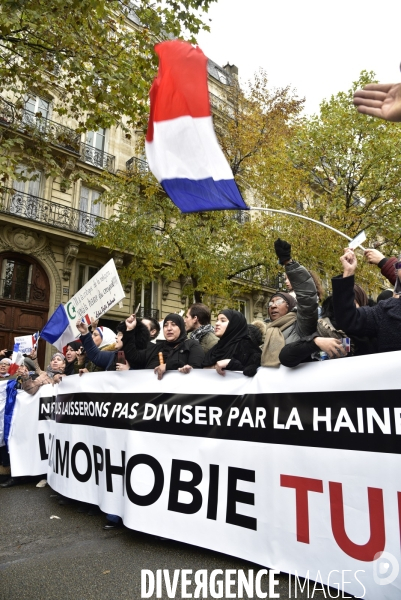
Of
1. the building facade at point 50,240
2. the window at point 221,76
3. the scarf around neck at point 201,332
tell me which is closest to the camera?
the scarf around neck at point 201,332

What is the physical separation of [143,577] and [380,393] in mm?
1847

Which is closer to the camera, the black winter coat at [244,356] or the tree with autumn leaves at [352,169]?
the black winter coat at [244,356]

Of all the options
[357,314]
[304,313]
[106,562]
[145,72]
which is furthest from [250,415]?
[145,72]

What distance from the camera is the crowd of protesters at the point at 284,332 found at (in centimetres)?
273

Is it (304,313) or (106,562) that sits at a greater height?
(304,313)

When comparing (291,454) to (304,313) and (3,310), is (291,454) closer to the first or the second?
(304,313)

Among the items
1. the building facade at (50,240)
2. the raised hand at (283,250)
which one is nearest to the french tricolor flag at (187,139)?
the raised hand at (283,250)

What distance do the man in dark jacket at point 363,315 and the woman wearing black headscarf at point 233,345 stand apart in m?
0.96

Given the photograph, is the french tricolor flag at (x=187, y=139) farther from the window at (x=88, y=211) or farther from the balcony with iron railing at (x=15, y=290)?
the window at (x=88, y=211)

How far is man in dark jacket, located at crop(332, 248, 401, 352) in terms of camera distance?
2.66 m

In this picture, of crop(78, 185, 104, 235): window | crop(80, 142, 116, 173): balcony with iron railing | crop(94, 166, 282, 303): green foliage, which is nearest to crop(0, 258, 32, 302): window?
crop(78, 185, 104, 235): window

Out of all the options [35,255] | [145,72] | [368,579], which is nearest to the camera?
[368,579]

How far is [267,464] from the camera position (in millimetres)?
2840

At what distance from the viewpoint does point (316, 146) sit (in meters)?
15.8
